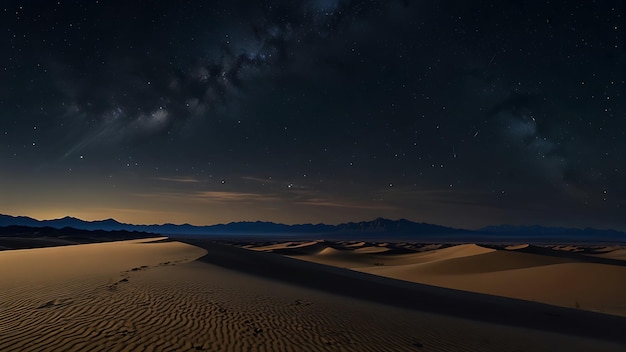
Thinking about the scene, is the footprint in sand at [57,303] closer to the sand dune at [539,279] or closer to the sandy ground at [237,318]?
the sandy ground at [237,318]

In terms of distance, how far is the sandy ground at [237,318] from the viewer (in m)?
7.25

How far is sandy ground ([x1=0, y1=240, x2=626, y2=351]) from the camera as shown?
725 cm

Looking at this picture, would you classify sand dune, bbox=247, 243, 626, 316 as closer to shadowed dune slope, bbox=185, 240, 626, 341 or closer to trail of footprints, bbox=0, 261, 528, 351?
shadowed dune slope, bbox=185, 240, 626, 341

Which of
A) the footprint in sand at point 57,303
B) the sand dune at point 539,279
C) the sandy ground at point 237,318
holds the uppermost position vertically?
the footprint in sand at point 57,303

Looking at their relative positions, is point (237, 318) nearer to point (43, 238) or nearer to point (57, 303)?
point (57, 303)

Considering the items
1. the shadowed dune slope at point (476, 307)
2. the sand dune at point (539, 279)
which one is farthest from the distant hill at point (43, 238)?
the sand dune at point (539, 279)

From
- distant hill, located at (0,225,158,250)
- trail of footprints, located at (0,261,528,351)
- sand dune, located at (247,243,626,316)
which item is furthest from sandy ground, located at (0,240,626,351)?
distant hill, located at (0,225,158,250)

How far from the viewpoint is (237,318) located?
9.16 metres

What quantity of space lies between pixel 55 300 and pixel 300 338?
7020 millimetres

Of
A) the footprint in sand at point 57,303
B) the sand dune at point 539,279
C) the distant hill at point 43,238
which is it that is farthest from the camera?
the distant hill at point 43,238

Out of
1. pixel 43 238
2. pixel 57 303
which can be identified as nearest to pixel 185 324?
pixel 57 303

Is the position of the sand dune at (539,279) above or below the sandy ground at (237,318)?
below

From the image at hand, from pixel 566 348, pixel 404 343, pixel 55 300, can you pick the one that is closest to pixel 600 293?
pixel 566 348

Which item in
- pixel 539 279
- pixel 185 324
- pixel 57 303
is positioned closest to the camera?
pixel 185 324
